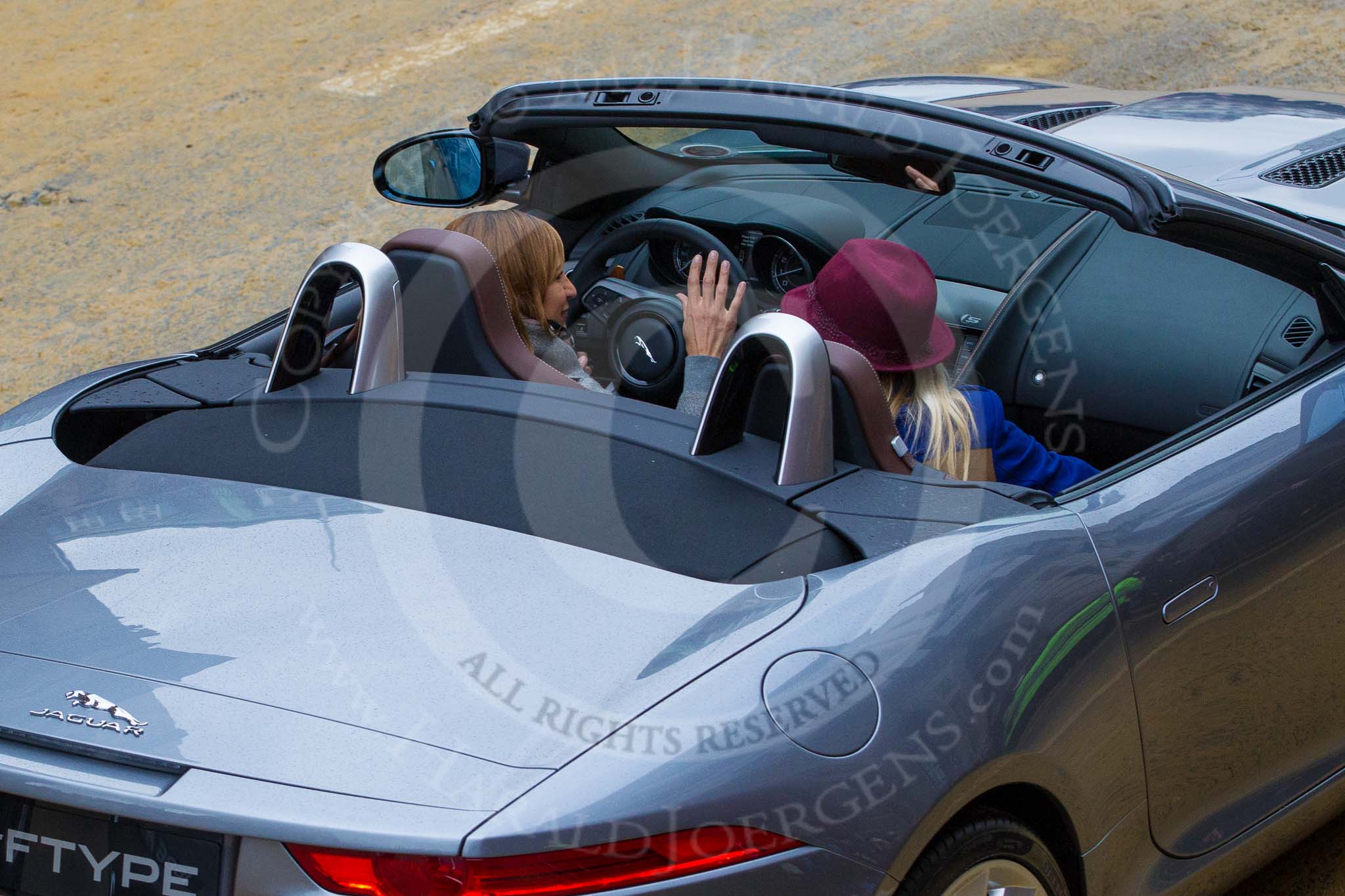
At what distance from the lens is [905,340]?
2414mm

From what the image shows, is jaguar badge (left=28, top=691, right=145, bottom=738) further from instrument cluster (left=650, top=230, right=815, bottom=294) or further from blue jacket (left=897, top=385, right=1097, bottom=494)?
instrument cluster (left=650, top=230, right=815, bottom=294)

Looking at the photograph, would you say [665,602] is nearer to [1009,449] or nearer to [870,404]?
[870,404]

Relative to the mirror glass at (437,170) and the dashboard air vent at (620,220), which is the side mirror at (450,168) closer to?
the mirror glass at (437,170)

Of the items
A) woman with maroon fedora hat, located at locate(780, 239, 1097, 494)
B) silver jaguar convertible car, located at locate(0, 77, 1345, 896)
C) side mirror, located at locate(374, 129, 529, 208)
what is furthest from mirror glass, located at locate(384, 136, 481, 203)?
woman with maroon fedora hat, located at locate(780, 239, 1097, 494)

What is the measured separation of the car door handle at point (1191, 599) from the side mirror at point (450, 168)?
2.16m

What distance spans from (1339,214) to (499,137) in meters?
2.10

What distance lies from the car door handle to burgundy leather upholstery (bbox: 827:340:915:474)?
492 mm

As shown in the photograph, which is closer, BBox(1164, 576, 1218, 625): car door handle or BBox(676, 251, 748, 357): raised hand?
BBox(1164, 576, 1218, 625): car door handle

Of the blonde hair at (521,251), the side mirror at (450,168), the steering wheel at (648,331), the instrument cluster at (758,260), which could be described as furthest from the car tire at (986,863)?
the side mirror at (450,168)

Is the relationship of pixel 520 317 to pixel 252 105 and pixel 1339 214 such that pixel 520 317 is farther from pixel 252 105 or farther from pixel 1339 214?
pixel 252 105

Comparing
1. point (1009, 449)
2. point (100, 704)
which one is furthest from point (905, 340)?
point (100, 704)

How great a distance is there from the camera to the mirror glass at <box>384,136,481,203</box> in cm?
353

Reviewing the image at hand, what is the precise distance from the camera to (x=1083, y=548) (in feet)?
6.64

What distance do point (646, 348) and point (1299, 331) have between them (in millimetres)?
1541
